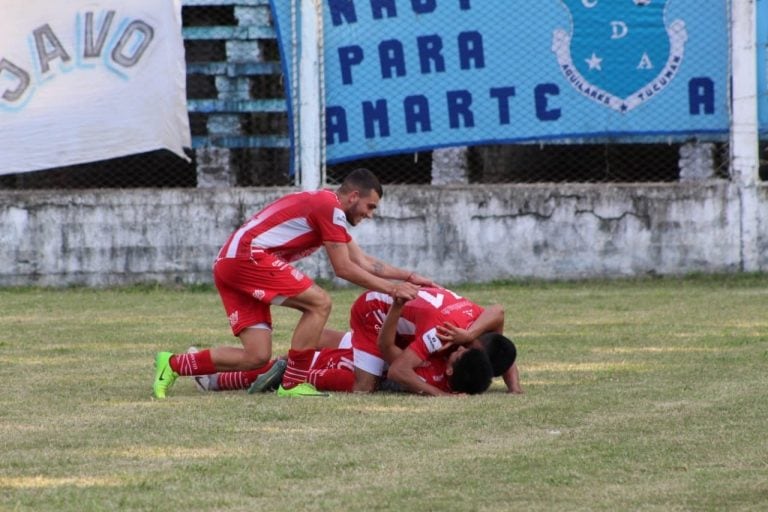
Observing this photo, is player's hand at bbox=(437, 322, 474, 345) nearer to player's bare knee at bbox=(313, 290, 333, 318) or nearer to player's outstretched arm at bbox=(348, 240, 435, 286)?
player's outstretched arm at bbox=(348, 240, 435, 286)

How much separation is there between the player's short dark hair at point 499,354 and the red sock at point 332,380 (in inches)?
32.4

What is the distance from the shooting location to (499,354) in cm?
872

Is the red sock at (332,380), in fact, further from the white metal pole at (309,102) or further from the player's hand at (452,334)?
the white metal pole at (309,102)

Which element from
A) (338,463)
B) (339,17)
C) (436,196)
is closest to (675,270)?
(436,196)

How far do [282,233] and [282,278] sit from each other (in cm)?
28

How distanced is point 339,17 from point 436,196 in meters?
1.88

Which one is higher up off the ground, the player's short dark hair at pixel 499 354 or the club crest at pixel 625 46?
the club crest at pixel 625 46

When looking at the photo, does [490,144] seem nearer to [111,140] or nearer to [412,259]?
[412,259]

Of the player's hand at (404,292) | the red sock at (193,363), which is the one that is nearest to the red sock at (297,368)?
the red sock at (193,363)

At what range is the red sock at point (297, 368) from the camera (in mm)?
9031

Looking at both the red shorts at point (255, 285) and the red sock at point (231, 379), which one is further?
the red sock at point (231, 379)

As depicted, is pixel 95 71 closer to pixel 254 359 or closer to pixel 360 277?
pixel 254 359

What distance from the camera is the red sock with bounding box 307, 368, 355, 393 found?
9078 mm

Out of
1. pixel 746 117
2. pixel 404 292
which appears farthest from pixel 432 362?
pixel 746 117
